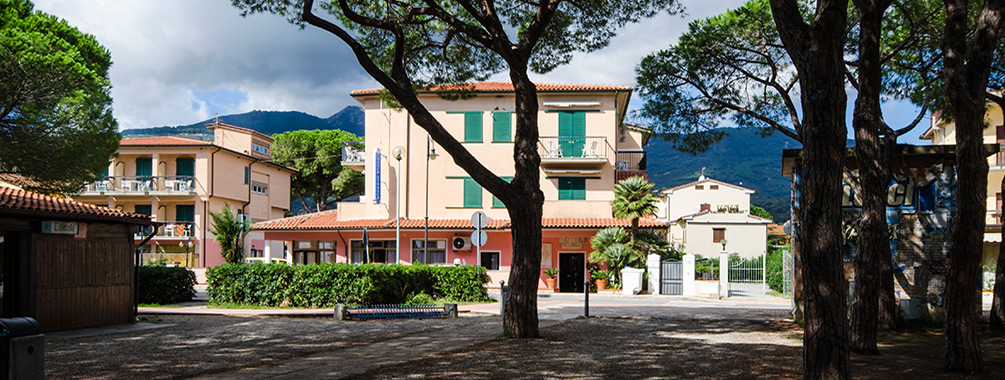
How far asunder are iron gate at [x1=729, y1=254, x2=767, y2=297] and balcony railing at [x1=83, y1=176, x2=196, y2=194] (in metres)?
29.0

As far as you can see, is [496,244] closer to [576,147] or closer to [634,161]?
[576,147]

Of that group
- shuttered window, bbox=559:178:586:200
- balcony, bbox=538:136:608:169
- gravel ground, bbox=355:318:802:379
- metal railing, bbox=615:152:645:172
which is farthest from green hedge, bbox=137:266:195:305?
metal railing, bbox=615:152:645:172

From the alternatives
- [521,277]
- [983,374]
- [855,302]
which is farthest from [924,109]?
[521,277]

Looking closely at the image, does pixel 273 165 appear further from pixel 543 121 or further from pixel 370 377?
pixel 370 377

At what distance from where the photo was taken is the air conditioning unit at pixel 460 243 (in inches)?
1272

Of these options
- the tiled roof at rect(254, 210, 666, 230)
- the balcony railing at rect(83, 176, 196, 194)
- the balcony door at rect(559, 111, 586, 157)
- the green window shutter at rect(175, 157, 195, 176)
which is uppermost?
the balcony door at rect(559, 111, 586, 157)

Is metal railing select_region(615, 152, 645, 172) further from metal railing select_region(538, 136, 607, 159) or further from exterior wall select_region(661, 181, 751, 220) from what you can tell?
exterior wall select_region(661, 181, 751, 220)

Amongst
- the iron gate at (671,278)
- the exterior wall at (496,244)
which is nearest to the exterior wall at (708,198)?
the exterior wall at (496,244)

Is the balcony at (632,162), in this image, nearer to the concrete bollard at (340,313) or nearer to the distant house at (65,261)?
the concrete bollard at (340,313)

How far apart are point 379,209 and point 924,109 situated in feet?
75.9

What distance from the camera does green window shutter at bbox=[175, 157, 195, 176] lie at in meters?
42.7

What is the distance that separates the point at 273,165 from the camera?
1996 inches

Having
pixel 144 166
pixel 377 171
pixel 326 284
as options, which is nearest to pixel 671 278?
pixel 377 171

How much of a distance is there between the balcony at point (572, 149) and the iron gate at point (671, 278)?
19.2 ft
